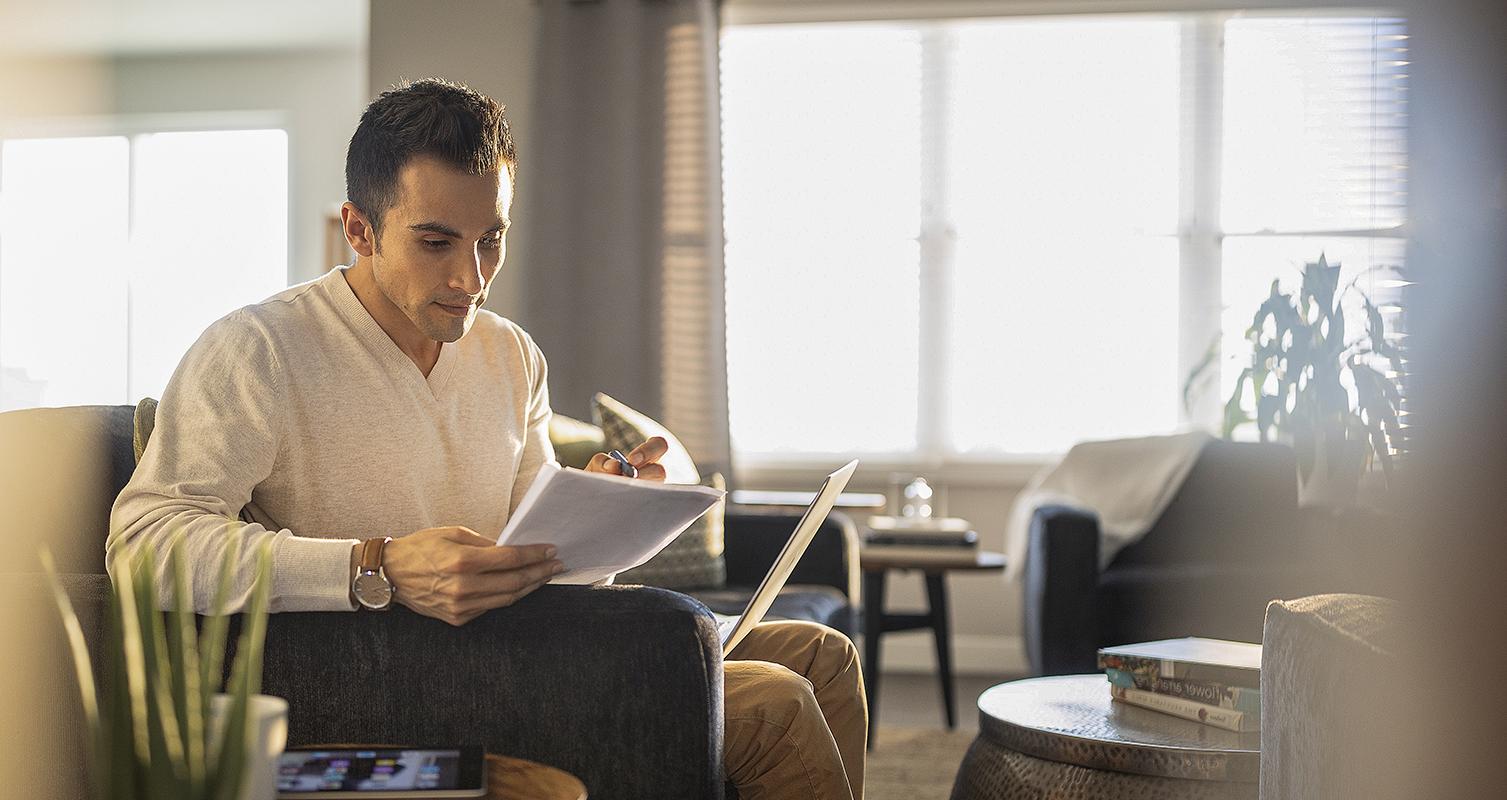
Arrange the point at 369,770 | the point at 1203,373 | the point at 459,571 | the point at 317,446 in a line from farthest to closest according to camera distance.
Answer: the point at 1203,373 < the point at 317,446 < the point at 459,571 < the point at 369,770

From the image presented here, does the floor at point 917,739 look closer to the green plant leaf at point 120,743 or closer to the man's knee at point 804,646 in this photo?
the man's knee at point 804,646

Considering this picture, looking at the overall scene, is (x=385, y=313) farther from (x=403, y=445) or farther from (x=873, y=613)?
(x=873, y=613)

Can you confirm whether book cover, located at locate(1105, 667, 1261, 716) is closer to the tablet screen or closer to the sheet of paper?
the sheet of paper

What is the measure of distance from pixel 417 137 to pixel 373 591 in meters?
0.55

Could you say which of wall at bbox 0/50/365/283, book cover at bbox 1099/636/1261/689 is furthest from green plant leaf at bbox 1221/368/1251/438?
wall at bbox 0/50/365/283

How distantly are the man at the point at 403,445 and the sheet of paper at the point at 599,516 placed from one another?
0.12 feet

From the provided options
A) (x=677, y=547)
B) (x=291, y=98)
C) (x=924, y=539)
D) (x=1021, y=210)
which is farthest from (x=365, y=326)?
(x=291, y=98)

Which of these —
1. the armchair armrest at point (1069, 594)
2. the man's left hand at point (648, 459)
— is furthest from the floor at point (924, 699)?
the man's left hand at point (648, 459)

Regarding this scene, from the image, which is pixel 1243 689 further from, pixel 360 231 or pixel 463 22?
pixel 463 22

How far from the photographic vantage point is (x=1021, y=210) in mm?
4660

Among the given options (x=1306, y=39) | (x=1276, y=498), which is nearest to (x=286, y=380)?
(x=1276, y=498)

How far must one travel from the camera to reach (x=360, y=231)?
1645mm

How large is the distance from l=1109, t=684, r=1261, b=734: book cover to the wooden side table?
1620 mm

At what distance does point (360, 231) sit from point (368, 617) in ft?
1.79
